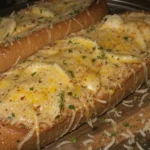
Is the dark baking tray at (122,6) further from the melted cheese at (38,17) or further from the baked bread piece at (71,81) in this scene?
the baked bread piece at (71,81)

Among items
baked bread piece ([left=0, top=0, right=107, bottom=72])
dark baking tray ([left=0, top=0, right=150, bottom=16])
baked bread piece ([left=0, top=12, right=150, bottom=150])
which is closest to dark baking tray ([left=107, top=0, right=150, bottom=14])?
dark baking tray ([left=0, top=0, right=150, bottom=16])

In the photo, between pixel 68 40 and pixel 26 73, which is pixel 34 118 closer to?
pixel 26 73

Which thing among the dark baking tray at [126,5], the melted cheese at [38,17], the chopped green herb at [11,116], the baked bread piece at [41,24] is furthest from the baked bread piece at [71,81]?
the dark baking tray at [126,5]

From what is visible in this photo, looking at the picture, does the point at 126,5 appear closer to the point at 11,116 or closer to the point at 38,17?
the point at 38,17

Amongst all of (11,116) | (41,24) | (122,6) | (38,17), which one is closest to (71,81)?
(11,116)

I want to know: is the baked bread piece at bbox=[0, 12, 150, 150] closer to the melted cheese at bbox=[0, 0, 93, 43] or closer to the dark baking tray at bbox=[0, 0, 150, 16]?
the melted cheese at bbox=[0, 0, 93, 43]

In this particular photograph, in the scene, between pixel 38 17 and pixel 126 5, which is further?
A: pixel 126 5

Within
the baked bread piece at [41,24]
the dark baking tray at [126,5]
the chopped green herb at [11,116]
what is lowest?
the dark baking tray at [126,5]
